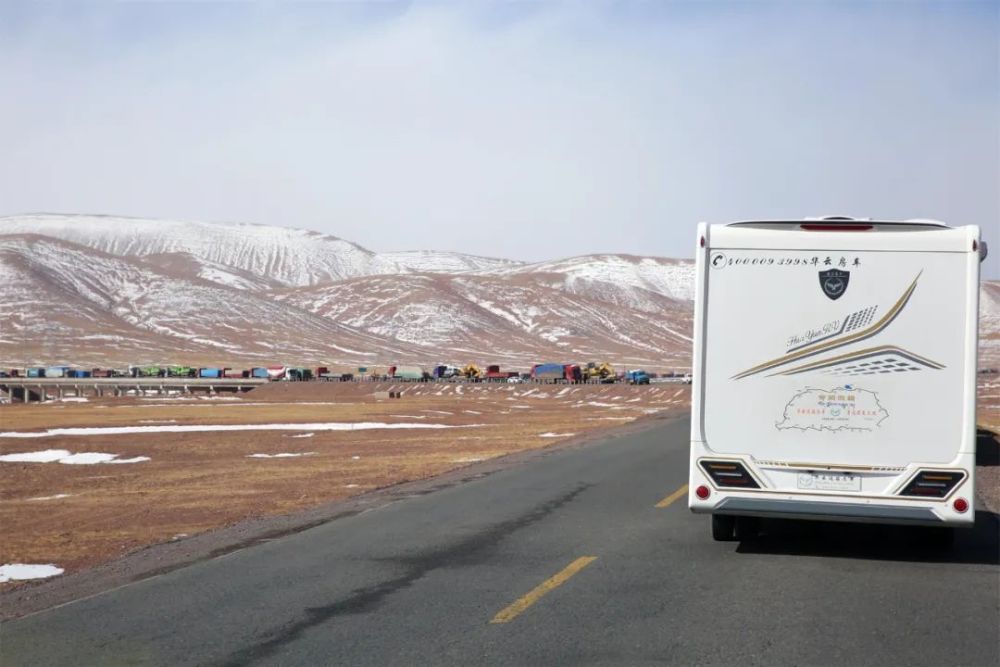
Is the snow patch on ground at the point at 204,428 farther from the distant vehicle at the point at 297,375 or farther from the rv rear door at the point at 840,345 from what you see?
the distant vehicle at the point at 297,375

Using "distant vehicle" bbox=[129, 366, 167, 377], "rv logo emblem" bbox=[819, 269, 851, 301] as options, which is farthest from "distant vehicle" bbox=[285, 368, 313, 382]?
"rv logo emblem" bbox=[819, 269, 851, 301]

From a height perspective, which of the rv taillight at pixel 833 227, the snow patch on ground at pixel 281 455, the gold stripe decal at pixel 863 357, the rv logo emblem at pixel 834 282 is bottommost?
the snow patch on ground at pixel 281 455

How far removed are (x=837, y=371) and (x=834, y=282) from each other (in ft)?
3.01

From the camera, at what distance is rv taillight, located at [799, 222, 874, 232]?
1073cm

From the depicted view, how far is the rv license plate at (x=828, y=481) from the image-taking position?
1055 cm

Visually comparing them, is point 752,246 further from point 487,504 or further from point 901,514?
point 487,504

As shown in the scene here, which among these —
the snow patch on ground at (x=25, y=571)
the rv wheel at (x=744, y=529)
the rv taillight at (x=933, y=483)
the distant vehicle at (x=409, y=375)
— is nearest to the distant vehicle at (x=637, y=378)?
the distant vehicle at (x=409, y=375)

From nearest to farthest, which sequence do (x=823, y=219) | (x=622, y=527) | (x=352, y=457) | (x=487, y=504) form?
(x=823, y=219)
(x=622, y=527)
(x=487, y=504)
(x=352, y=457)

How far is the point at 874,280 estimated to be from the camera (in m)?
10.6

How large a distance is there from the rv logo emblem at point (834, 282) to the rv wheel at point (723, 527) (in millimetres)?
2994

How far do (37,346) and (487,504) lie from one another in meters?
194

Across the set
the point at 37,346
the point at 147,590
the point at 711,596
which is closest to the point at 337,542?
the point at 147,590

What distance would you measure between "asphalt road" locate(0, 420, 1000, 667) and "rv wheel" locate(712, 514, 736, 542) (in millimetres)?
207

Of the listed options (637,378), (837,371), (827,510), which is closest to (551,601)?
(827,510)
